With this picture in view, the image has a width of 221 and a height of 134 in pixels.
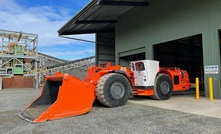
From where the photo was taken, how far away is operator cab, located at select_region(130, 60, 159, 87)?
8942mm

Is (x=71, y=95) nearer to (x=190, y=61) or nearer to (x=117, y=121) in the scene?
(x=117, y=121)

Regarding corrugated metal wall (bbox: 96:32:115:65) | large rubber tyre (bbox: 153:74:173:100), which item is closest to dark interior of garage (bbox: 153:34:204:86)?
corrugated metal wall (bbox: 96:32:115:65)

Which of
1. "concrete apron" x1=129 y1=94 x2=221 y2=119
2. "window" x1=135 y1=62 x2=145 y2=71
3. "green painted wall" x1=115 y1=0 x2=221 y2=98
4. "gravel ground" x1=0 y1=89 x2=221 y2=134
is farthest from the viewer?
"green painted wall" x1=115 y1=0 x2=221 y2=98

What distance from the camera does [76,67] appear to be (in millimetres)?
28844

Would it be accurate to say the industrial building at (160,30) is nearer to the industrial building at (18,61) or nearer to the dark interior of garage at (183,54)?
the dark interior of garage at (183,54)

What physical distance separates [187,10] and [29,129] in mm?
9872

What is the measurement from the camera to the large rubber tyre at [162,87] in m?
9.16

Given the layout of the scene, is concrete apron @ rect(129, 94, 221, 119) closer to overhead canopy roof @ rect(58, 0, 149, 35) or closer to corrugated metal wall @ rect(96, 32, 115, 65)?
overhead canopy roof @ rect(58, 0, 149, 35)

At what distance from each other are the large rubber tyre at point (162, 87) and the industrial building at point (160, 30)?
1953mm

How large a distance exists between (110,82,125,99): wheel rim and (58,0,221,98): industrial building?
4844 millimetres

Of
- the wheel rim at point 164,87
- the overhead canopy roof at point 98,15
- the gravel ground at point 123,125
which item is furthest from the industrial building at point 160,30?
the gravel ground at point 123,125

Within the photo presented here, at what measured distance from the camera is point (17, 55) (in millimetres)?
24922

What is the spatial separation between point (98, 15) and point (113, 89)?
9.02 meters

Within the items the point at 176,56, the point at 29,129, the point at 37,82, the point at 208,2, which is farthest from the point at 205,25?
the point at 37,82
